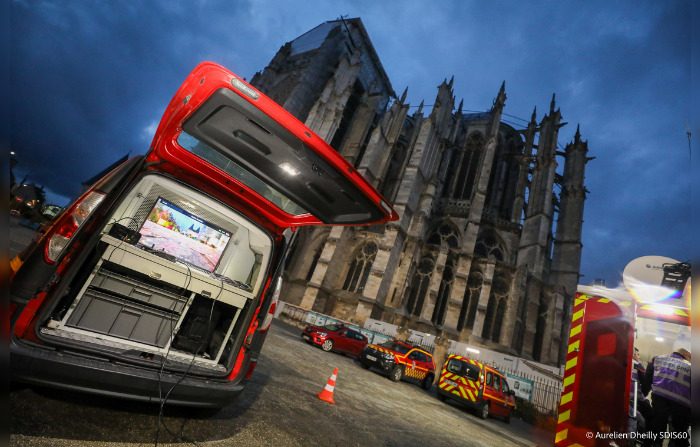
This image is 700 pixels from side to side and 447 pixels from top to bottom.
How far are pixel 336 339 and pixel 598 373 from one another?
8.65 metres

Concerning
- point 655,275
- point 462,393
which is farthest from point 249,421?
point 462,393

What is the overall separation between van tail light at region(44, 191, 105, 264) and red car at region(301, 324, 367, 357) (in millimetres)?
9568

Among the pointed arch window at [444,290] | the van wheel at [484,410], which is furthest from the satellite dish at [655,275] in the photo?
the pointed arch window at [444,290]

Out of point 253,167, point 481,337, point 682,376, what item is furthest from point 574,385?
point 481,337

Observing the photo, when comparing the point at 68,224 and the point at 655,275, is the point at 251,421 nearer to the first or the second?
the point at 68,224

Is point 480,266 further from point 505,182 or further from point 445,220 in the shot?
point 505,182

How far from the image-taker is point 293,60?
1011 inches

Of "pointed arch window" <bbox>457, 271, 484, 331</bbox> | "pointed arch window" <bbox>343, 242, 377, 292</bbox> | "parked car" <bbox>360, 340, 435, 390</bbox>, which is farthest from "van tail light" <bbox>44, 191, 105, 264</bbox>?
"pointed arch window" <bbox>457, 271, 484, 331</bbox>

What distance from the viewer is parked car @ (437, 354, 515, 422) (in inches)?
329

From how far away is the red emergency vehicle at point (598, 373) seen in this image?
2887mm

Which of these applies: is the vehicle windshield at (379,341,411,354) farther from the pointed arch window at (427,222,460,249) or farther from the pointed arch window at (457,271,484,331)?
the pointed arch window at (427,222,460,249)

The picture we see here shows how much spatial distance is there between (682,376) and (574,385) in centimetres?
193

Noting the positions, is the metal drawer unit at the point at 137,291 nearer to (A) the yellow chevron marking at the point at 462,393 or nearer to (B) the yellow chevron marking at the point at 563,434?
(B) the yellow chevron marking at the point at 563,434

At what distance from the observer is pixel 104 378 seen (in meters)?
1.80
